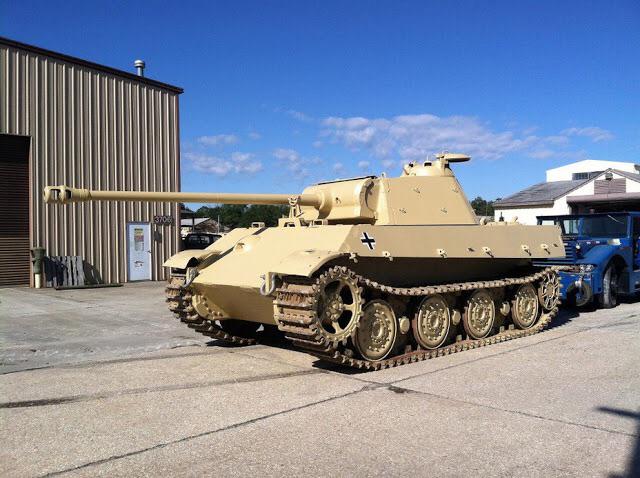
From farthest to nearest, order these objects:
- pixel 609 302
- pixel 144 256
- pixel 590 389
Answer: pixel 144 256, pixel 609 302, pixel 590 389

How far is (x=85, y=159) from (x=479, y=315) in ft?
49.5

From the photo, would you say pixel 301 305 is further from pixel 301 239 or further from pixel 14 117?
pixel 14 117

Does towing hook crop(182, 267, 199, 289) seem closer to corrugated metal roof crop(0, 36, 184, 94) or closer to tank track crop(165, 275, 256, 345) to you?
tank track crop(165, 275, 256, 345)

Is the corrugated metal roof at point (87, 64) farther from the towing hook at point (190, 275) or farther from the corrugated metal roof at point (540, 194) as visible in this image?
the corrugated metal roof at point (540, 194)

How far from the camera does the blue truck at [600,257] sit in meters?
14.2

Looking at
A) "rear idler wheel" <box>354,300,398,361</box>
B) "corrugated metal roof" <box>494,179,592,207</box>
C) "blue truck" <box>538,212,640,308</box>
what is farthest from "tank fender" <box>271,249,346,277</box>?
"corrugated metal roof" <box>494,179,592,207</box>

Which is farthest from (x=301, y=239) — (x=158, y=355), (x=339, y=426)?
(x=339, y=426)

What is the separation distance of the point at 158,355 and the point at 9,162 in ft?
41.7

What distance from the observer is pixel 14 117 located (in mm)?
18844

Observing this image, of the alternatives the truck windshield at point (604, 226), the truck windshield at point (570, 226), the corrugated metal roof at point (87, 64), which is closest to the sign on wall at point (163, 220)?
the corrugated metal roof at point (87, 64)

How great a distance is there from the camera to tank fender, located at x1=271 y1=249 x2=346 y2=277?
24.6ft

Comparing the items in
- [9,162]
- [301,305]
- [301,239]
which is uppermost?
[9,162]

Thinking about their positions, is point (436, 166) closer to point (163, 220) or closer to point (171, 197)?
point (171, 197)

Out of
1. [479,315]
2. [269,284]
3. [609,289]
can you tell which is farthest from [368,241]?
[609,289]
